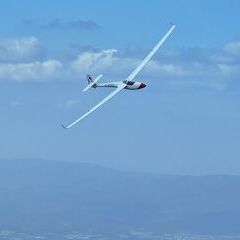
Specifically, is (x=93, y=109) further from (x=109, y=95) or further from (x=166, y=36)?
(x=166, y=36)

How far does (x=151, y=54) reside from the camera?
14325 centimetres

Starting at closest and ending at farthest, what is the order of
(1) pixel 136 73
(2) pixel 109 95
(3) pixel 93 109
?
(3) pixel 93 109
(2) pixel 109 95
(1) pixel 136 73

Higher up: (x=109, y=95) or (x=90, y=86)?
(x=90, y=86)

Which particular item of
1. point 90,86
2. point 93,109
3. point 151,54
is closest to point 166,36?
point 151,54

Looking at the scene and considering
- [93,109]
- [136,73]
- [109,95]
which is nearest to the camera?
[93,109]

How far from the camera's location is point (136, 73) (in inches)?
5344

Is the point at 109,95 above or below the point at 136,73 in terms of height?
below

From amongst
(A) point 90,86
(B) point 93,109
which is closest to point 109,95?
(B) point 93,109

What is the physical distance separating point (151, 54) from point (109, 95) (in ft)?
77.8

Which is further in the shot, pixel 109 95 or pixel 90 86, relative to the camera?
pixel 90 86

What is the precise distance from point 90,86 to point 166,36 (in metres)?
18.0

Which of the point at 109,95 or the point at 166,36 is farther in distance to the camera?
the point at 166,36

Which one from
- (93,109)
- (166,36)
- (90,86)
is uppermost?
(166,36)

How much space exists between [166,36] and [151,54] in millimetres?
4728
